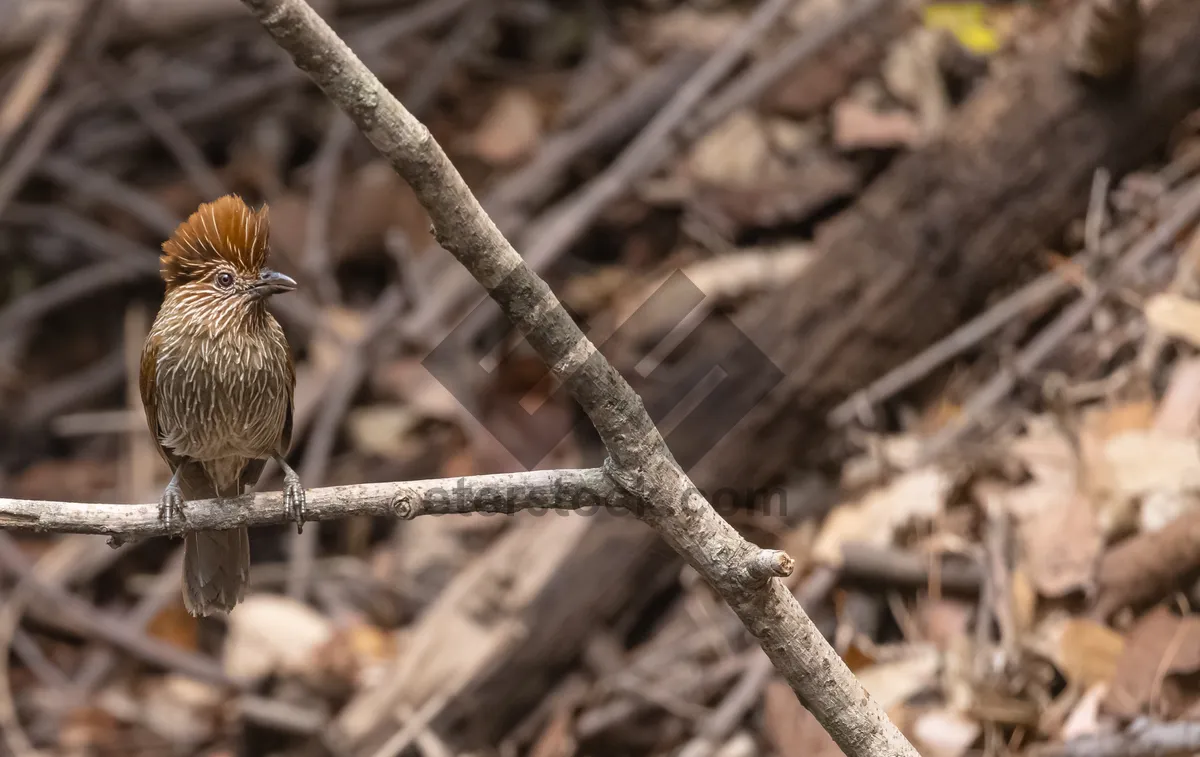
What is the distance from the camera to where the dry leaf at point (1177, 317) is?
371cm

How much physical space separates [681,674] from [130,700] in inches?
93.8

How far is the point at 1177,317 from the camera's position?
147 inches

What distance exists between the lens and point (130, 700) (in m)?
4.92

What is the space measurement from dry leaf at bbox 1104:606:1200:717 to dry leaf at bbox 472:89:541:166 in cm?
396

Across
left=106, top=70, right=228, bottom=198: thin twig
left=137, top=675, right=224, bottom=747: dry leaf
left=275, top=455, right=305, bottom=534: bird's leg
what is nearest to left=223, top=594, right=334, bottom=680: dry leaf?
left=137, top=675, right=224, bottom=747: dry leaf

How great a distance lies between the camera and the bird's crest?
2.51m

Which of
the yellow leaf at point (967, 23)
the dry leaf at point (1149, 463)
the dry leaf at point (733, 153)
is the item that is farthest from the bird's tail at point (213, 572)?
the yellow leaf at point (967, 23)

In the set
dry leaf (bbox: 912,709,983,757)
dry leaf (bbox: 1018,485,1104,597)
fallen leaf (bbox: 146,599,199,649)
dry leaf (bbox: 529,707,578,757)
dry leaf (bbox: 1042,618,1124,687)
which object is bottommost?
dry leaf (bbox: 1042,618,1124,687)

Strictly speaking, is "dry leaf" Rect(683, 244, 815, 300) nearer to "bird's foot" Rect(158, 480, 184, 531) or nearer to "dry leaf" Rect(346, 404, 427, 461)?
"dry leaf" Rect(346, 404, 427, 461)

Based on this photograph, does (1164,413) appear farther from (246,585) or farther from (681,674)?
(246,585)

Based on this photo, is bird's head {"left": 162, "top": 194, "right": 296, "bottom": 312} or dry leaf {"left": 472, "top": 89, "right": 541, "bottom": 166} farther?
dry leaf {"left": 472, "top": 89, "right": 541, "bottom": 166}

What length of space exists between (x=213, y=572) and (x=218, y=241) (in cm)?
85

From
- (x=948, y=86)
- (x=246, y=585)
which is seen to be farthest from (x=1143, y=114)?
(x=246, y=585)

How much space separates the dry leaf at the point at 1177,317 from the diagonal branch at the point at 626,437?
6.60 ft
